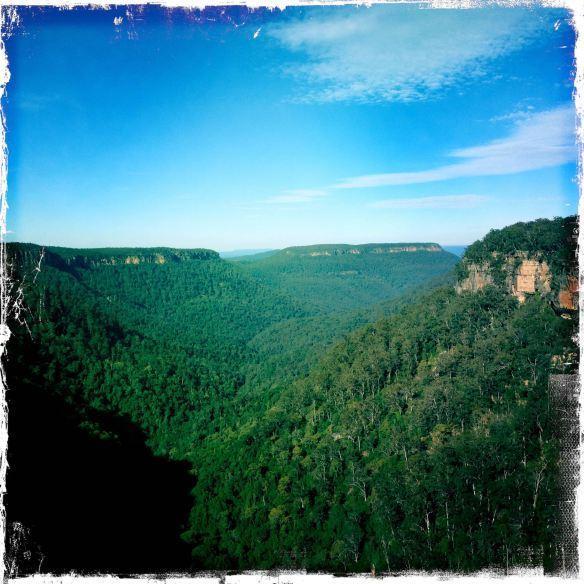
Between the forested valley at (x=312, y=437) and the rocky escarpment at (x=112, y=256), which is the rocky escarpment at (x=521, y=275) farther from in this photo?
the rocky escarpment at (x=112, y=256)

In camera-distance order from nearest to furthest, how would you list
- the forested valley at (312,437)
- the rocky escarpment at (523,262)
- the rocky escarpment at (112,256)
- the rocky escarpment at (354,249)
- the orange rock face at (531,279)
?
1. the forested valley at (312,437)
2. the rocky escarpment at (523,262)
3. the orange rock face at (531,279)
4. the rocky escarpment at (112,256)
5. the rocky escarpment at (354,249)

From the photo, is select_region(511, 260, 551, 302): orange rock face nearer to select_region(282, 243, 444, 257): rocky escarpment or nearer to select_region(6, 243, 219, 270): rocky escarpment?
select_region(6, 243, 219, 270): rocky escarpment

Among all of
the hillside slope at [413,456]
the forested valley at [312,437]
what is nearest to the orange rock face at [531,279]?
the forested valley at [312,437]

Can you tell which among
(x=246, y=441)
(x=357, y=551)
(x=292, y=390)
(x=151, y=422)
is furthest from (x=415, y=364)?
(x=151, y=422)

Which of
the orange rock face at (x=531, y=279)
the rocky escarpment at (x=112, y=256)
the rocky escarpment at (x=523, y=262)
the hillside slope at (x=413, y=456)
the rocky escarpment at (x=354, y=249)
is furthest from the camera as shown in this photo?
the rocky escarpment at (x=354, y=249)

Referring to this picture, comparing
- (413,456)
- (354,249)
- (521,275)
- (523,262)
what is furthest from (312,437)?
(354,249)

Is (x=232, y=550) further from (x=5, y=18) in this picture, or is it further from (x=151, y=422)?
(x=5, y=18)
